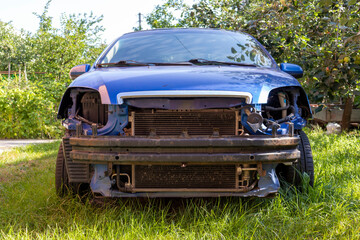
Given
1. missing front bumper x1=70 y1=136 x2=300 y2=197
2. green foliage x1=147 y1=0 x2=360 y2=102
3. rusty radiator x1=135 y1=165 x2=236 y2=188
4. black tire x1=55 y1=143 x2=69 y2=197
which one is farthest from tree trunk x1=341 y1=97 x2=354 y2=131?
black tire x1=55 y1=143 x2=69 y2=197

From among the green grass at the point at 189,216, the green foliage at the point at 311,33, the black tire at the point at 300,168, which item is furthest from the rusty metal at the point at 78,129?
the green foliage at the point at 311,33

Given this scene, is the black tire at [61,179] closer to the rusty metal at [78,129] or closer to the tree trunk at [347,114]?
the rusty metal at [78,129]

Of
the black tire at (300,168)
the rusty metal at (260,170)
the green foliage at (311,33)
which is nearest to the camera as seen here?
the rusty metal at (260,170)

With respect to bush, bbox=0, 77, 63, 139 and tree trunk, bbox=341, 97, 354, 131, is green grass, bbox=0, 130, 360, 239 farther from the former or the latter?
bush, bbox=0, 77, 63, 139

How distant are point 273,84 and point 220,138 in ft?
2.04

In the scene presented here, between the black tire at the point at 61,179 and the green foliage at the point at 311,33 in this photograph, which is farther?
the green foliage at the point at 311,33

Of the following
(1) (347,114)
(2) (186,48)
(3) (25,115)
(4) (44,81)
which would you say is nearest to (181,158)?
(2) (186,48)

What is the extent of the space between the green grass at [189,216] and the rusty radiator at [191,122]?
0.54m

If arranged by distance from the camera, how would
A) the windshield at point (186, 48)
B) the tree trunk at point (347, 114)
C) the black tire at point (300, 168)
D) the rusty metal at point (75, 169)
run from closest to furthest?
1. the rusty metal at point (75, 169)
2. the black tire at point (300, 168)
3. the windshield at point (186, 48)
4. the tree trunk at point (347, 114)

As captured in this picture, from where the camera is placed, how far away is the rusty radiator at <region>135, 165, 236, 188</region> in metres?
2.71

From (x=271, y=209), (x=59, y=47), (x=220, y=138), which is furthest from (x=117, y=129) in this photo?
(x=59, y=47)

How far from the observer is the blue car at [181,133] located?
8.38 ft

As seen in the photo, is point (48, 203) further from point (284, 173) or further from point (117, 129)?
point (284, 173)

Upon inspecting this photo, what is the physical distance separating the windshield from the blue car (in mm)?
569
